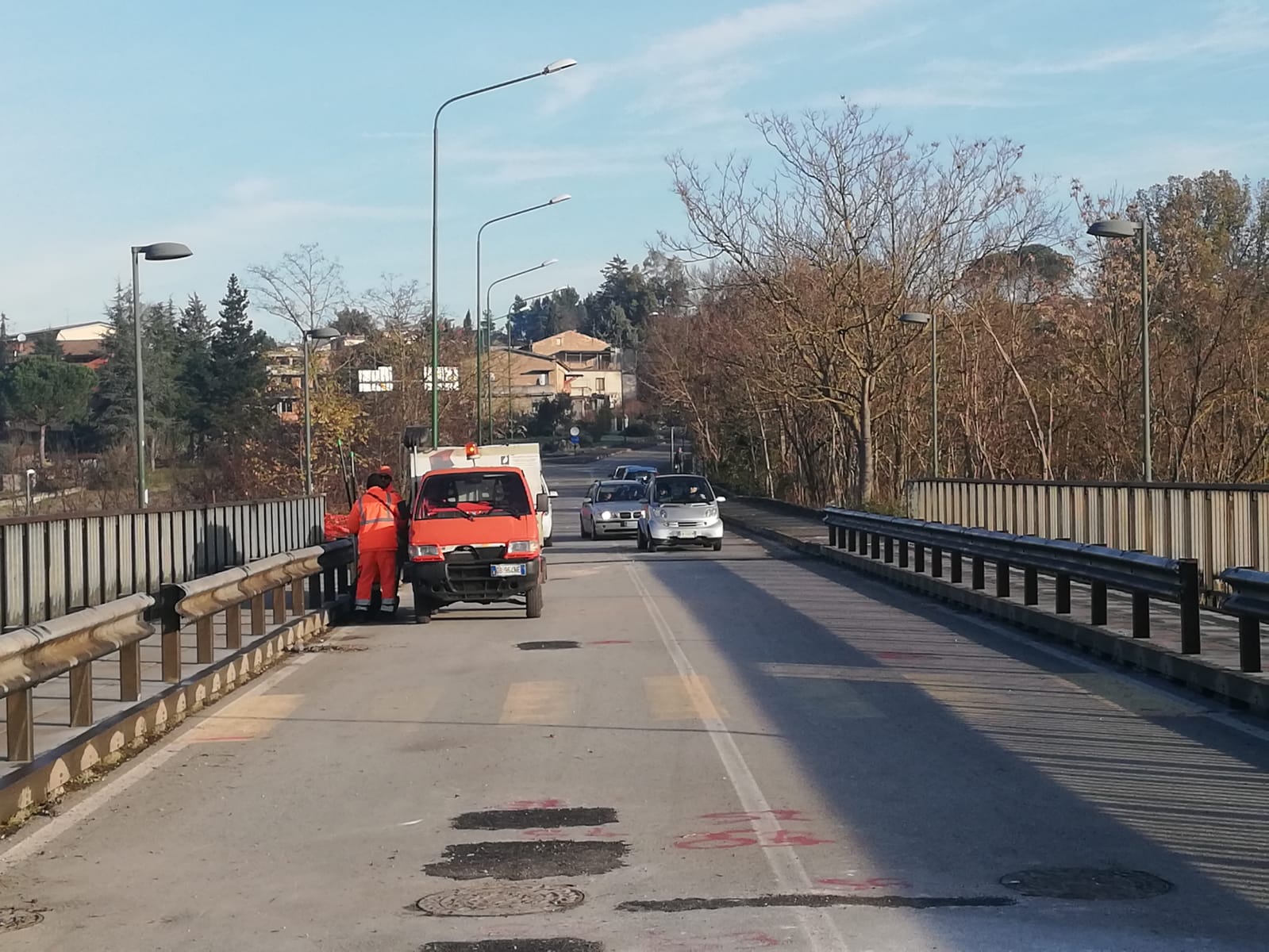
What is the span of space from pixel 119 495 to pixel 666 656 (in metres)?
34.6

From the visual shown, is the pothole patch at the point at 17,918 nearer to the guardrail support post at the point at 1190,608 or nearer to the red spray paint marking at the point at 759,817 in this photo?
the red spray paint marking at the point at 759,817

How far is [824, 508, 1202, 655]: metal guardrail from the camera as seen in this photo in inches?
512

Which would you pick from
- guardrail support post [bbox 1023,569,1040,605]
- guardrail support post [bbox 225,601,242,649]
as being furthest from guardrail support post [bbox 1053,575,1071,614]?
guardrail support post [bbox 225,601,242,649]

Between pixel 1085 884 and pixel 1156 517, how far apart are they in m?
13.4

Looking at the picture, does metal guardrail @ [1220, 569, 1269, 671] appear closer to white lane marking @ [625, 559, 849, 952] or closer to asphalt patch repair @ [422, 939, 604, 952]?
white lane marking @ [625, 559, 849, 952]

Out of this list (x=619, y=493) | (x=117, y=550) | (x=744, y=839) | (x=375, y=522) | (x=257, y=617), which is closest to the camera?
(x=744, y=839)

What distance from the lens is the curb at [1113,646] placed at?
11445 mm

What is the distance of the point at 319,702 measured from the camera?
12781mm

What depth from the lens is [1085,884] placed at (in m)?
6.74

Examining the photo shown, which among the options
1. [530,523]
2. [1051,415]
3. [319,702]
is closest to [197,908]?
[319,702]

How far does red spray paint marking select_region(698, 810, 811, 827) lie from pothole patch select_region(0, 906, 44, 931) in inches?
130

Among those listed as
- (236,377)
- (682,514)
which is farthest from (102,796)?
(236,377)

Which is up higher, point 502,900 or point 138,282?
point 138,282

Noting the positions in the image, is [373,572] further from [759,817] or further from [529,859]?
[529,859]
